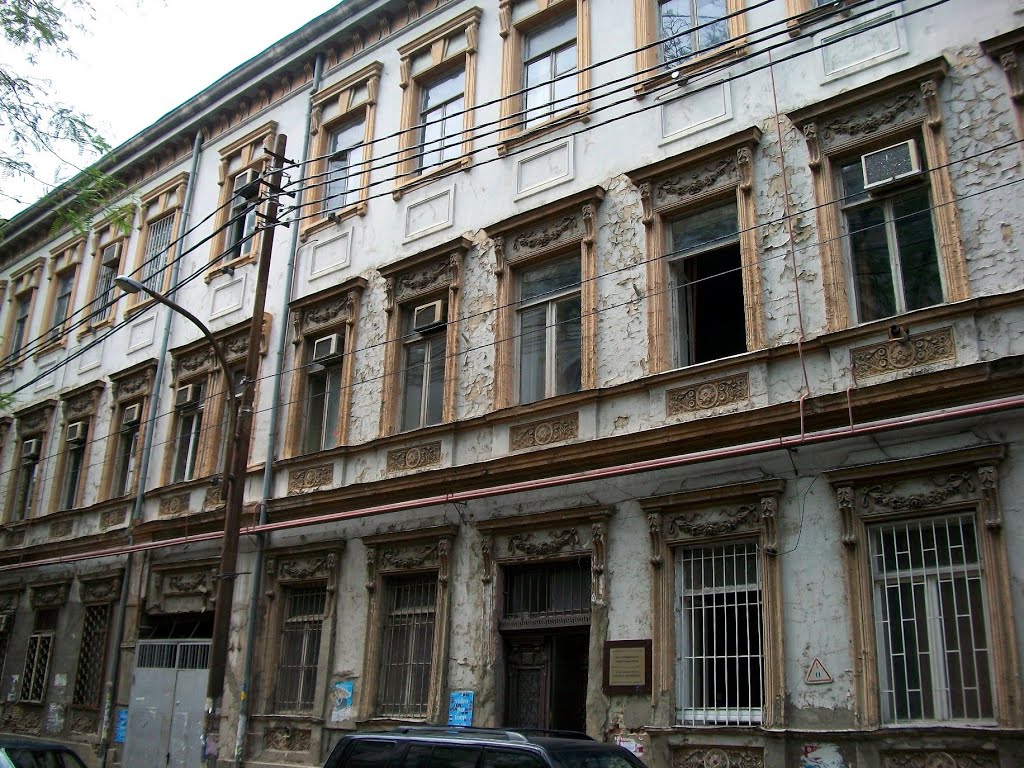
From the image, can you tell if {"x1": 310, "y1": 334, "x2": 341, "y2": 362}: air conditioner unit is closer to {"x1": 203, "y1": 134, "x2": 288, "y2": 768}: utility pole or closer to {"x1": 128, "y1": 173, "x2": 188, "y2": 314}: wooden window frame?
{"x1": 203, "y1": 134, "x2": 288, "y2": 768}: utility pole

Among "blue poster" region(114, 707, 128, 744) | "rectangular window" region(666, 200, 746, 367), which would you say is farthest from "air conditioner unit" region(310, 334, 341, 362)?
"blue poster" region(114, 707, 128, 744)

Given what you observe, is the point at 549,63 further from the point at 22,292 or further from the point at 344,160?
the point at 22,292

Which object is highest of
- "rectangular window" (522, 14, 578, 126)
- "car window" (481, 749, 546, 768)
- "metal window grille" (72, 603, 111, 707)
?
"rectangular window" (522, 14, 578, 126)

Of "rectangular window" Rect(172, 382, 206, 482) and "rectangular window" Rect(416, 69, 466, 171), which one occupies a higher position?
"rectangular window" Rect(416, 69, 466, 171)

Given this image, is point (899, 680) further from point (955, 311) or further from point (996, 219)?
point (996, 219)

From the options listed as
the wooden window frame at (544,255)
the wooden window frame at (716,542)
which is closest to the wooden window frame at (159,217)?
the wooden window frame at (544,255)

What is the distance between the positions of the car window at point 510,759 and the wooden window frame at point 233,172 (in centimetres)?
1292

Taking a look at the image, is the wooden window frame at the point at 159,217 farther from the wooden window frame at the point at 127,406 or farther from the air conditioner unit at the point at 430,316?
the air conditioner unit at the point at 430,316

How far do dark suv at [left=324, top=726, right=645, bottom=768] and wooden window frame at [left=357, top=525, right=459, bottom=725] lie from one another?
13.1ft

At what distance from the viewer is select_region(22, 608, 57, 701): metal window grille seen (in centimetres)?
1866

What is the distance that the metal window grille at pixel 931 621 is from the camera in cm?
844

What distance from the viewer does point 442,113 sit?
1570 cm

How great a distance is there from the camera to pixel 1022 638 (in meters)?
8.07

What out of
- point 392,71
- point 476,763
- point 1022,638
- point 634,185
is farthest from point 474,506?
point 392,71
